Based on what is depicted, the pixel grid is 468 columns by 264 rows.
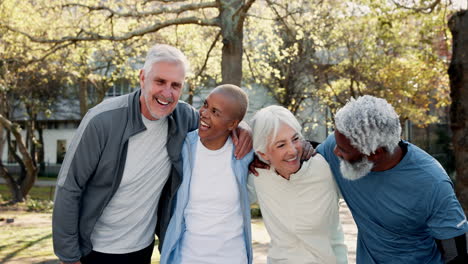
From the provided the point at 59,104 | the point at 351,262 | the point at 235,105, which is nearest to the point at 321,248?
the point at 235,105

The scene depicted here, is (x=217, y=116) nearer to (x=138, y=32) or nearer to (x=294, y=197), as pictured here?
(x=294, y=197)

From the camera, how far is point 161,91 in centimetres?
363

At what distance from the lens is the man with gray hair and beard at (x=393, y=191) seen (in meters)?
2.98

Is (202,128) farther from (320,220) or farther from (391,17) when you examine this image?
(391,17)

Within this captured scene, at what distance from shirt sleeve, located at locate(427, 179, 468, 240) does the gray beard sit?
413 mm

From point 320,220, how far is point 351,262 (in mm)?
4497

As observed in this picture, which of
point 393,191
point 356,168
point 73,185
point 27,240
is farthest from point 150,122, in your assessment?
point 27,240

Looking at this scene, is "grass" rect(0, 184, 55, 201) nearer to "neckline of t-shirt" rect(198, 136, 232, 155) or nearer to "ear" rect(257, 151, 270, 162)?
"neckline of t-shirt" rect(198, 136, 232, 155)

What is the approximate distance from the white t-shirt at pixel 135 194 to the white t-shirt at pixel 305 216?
0.87 m

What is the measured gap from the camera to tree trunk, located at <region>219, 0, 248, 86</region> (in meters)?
11.2

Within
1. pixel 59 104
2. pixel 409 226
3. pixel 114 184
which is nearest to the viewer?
pixel 409 226

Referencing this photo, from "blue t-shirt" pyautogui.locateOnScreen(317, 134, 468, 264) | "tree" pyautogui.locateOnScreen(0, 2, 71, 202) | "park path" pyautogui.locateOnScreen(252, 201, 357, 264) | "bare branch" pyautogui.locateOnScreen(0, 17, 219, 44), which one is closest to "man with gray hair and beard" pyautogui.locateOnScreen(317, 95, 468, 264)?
"blue t-shirt" pyautogui.locateOnScreen(317, 134, 468, 264)

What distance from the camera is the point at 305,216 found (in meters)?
3.37

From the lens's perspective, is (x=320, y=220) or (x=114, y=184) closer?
(x=320, y=220)
